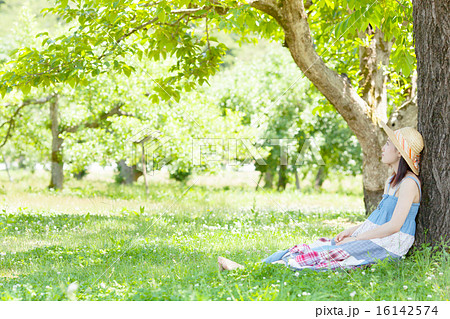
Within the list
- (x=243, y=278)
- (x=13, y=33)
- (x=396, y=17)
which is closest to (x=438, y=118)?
(x=396, y=17)

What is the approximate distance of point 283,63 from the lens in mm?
21703

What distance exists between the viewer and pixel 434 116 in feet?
13.8

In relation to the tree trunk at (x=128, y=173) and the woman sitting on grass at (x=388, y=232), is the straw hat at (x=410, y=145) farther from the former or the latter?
the tree trunk at (x=128, y=173)

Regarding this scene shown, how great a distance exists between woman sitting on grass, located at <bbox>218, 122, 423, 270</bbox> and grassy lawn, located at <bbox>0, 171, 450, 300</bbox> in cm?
14

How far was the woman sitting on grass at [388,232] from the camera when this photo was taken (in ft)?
13.6

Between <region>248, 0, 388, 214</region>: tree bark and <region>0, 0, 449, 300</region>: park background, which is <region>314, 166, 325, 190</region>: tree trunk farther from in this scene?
<region>248, 0, 388, 214</region>: tree bark

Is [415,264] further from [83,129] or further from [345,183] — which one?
[345,183]

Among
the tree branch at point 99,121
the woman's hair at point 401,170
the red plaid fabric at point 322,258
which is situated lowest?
the red plaid fabric at point 322,258

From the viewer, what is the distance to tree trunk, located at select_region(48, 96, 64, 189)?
52.6ft

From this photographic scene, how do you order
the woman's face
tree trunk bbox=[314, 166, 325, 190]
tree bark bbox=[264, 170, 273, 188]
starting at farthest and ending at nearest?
tree bark bbox=[264, 170, 273, 188] → tree trunk bbox=[314, 166, 325, 190] → the woman's face

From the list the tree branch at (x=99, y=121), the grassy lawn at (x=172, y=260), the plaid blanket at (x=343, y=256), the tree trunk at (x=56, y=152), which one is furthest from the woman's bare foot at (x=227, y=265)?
the tree trunk at (x=56, y=152)

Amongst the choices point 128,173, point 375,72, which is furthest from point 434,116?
point 128,173

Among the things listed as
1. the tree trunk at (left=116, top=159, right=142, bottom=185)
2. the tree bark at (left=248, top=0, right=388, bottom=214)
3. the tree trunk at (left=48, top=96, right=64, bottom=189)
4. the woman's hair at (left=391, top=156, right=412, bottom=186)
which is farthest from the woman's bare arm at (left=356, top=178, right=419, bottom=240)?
the tree trunk at (left=116, top=159, right=142, bottom=185)

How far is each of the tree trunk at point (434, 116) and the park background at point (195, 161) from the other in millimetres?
233
